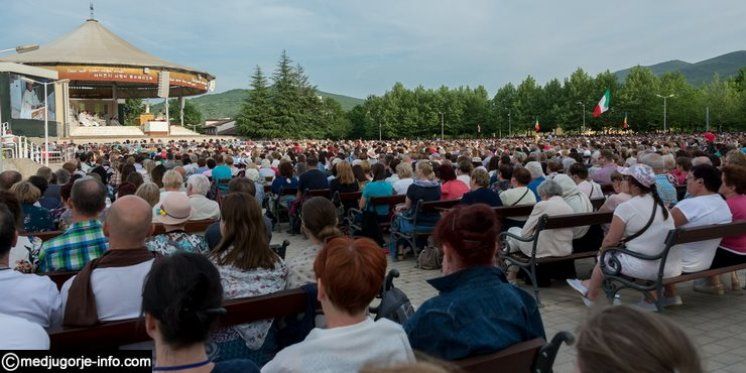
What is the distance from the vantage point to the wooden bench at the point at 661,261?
506cm

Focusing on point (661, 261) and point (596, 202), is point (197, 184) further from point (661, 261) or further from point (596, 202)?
point (596, 202)

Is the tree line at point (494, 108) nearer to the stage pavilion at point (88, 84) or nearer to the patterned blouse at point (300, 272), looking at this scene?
the stage pavilion at point (88, 84)

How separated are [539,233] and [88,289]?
474 cm

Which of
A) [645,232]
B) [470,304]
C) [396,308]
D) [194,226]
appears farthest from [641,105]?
[470,304]

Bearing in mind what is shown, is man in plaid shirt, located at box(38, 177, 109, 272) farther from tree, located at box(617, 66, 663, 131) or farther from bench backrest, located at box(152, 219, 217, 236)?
tree, located at box(617, 66, 663, 131)

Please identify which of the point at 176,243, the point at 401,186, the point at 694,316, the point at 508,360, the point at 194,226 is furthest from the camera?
the point at 401,186

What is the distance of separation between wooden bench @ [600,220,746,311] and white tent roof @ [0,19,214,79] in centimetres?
5770

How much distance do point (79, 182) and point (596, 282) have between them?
4864mm

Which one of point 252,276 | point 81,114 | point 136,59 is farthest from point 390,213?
point 81,114

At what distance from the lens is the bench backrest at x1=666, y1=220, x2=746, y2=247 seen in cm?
499

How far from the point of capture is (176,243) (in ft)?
15.9

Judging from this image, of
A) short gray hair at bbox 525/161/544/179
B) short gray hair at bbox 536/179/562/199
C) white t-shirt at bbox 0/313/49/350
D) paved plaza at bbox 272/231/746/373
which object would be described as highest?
short gray hair at bbox 525/161/544/179

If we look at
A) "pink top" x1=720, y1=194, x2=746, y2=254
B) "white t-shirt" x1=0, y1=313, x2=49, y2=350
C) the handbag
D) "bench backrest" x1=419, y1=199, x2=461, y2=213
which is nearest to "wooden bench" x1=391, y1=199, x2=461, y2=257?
"bench backrest" x1=419, y1=199, x2=461, y2=213

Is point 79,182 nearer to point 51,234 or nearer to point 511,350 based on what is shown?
point 51,234
